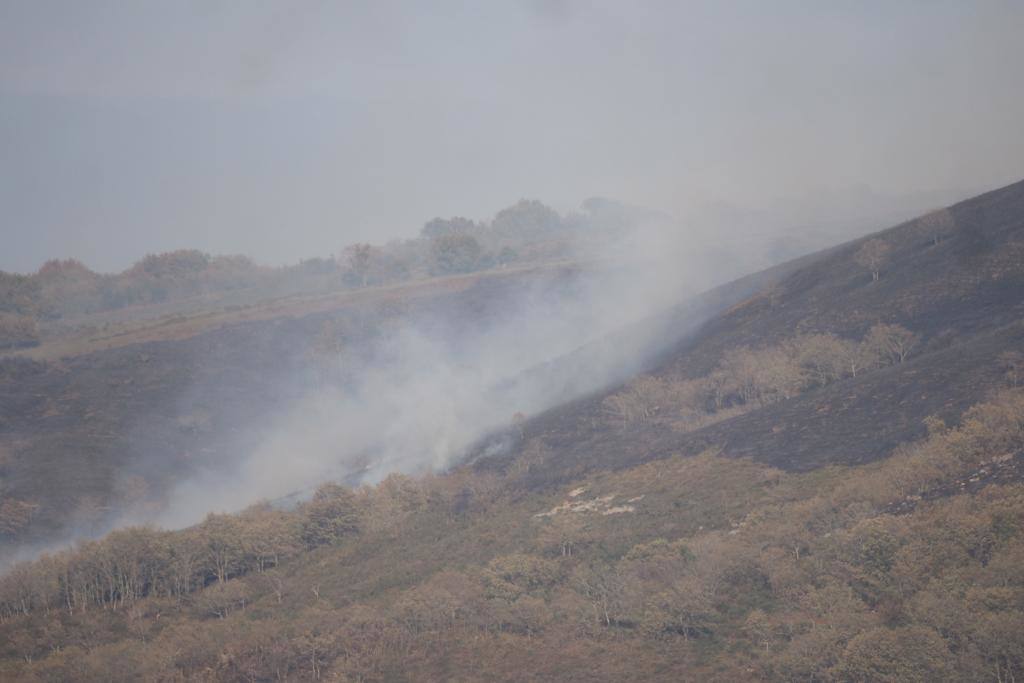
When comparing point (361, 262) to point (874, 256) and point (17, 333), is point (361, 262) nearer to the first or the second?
point (17, 333)

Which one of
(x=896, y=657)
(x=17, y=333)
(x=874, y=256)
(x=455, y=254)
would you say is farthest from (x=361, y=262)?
(x=896, y=657)

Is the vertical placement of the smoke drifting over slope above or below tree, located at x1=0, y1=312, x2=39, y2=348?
below

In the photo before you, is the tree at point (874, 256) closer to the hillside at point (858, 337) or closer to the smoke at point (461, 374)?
the hillside at point (858, 337)

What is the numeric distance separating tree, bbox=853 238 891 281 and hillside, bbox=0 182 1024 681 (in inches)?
21.2

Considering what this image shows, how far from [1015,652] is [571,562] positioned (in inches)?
915

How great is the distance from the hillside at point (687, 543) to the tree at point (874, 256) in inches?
21.2

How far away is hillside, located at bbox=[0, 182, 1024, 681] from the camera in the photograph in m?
32.6

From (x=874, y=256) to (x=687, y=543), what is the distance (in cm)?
4965

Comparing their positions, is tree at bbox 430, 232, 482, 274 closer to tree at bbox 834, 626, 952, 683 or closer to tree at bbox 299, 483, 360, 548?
tree at bbox 299, 483, 360, 548

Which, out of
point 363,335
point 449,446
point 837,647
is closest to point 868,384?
point 837,647

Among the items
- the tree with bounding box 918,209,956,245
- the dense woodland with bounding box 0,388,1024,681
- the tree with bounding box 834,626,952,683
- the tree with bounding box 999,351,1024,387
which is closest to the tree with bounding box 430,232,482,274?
the tree with bounding box 918,209,956,245

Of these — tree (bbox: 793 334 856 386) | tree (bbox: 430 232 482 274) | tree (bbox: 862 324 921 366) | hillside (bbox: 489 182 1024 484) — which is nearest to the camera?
hillside (bbox: 489 182 1024 484)

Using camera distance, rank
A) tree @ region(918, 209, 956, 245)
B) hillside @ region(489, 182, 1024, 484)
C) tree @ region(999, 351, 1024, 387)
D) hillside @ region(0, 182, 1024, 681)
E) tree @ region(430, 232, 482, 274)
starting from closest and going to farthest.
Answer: hillside @ region(0, 182, 1024, 681)
tree @ region(999, 351, 1024, 387)
hillside @ region(489, 182, 1024, 484)
tree @ region(918, 209, 956, 245)
tree @ region(430, 232, 482, 274)

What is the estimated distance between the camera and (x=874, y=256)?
262 feet
